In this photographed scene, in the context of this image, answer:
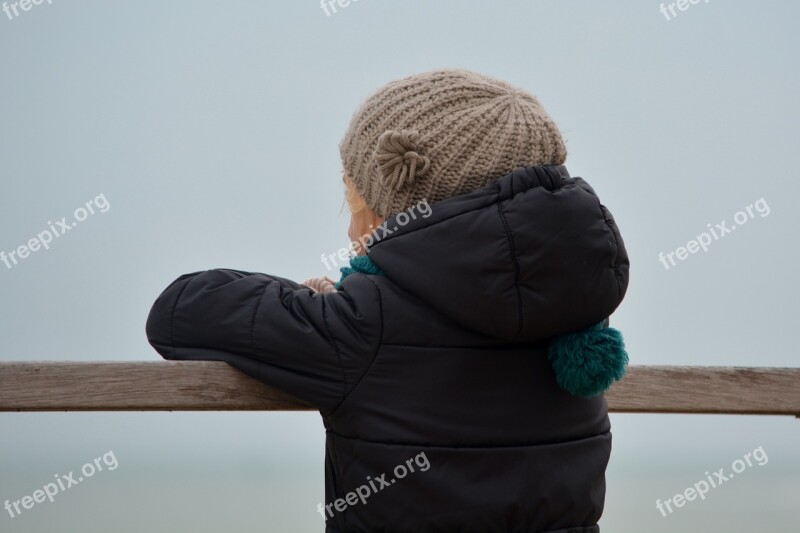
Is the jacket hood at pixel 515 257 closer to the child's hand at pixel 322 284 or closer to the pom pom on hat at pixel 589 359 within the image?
the pom pom on hat at pixel 589 359

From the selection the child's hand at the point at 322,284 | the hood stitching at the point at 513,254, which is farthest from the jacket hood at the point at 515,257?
the child's hand at the point at 322,284

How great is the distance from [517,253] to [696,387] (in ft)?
1.93

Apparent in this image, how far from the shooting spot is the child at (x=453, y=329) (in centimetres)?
99

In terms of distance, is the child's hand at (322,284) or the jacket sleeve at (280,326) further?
the child's hand at (322,284)

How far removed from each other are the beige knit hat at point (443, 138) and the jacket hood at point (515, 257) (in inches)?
1.6

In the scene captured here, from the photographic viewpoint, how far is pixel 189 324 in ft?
3.55

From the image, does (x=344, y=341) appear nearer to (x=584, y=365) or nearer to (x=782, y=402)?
(x=584, y=365)

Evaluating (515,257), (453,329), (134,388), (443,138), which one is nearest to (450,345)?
(453,329)

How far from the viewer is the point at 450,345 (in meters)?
1.04

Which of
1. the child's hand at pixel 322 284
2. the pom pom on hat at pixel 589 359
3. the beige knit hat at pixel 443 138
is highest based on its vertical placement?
the beige knit hat at pixel 443 138

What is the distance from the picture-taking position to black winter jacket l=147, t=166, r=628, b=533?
3.25 feet

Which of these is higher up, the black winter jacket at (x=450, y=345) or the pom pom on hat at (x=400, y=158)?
the pom pom on hat at (x=400, y=158)

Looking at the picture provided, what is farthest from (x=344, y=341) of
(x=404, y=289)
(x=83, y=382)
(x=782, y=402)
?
(x=782, y=402)

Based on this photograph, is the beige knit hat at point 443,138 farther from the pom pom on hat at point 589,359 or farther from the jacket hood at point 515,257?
the pom pom on hat at point 589,359
